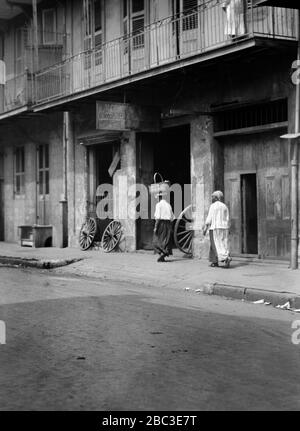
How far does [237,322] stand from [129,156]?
10097 mm

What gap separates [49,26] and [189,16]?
735 centimetres

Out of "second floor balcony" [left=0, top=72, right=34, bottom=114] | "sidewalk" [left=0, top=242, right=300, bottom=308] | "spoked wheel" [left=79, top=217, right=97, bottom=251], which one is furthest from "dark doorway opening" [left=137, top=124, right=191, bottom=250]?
"second floor balcony" [left=0, top=72, right=34, bottom=114]

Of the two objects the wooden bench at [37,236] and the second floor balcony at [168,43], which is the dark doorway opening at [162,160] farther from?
the wooden bench at [37,236]

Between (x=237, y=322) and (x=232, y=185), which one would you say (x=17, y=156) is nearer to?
(x=232, y=185)

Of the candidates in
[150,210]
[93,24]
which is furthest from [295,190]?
[93,24]

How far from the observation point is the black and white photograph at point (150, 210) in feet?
17.2

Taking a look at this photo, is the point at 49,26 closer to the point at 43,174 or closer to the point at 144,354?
the point at 43,174

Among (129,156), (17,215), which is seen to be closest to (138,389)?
(129,156)

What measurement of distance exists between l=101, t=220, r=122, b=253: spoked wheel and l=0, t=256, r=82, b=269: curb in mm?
1753

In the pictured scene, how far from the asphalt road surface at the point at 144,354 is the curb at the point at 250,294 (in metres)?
0.36

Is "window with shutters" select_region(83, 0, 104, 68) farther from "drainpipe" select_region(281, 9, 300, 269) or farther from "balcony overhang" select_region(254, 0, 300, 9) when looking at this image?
"balcony overhang" select_region(254, 0, 300, 9)

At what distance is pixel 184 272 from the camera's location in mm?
12844

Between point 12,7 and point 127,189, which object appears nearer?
point 127,189

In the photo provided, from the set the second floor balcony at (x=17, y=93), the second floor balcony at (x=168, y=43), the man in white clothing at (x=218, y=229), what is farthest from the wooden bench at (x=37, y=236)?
the man in white clothing at (x=218, y=229)
